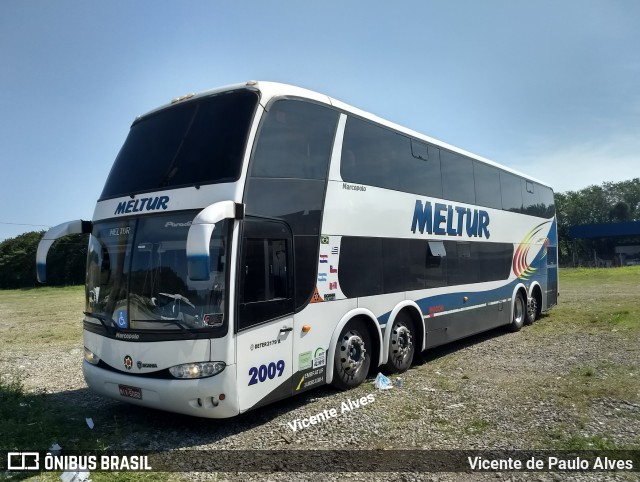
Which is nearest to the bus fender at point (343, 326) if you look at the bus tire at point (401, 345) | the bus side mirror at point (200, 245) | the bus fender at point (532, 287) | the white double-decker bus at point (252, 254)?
the white double-decker bus at point (252, 254)

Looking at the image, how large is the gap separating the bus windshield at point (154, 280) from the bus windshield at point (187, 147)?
1.84ft

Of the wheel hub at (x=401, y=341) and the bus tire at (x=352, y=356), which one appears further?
the wheel hub at (x=401, y=341)

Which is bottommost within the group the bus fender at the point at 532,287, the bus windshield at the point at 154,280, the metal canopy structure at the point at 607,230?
the bus fender at the point at 532,287

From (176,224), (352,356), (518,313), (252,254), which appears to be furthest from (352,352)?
(518,313)

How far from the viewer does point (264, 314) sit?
19.7ft

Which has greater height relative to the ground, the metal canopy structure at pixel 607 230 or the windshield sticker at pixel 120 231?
the metal canopy structure at pixel 607 230

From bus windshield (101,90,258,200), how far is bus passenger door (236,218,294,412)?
0.87 metres

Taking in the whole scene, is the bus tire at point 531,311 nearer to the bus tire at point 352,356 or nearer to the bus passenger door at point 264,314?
the bus tire at point 352,356

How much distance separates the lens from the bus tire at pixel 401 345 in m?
8.47

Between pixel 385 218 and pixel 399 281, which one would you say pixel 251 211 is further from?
pixel 399 281

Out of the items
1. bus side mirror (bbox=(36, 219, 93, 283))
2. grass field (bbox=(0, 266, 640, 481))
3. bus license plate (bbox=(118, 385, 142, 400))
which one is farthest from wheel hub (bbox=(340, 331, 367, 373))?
bus side mirror (bbox=(36, 219, 93, 283))

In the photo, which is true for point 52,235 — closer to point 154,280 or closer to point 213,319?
point 154,280

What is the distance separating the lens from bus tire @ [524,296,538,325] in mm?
14695

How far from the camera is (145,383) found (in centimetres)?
568
